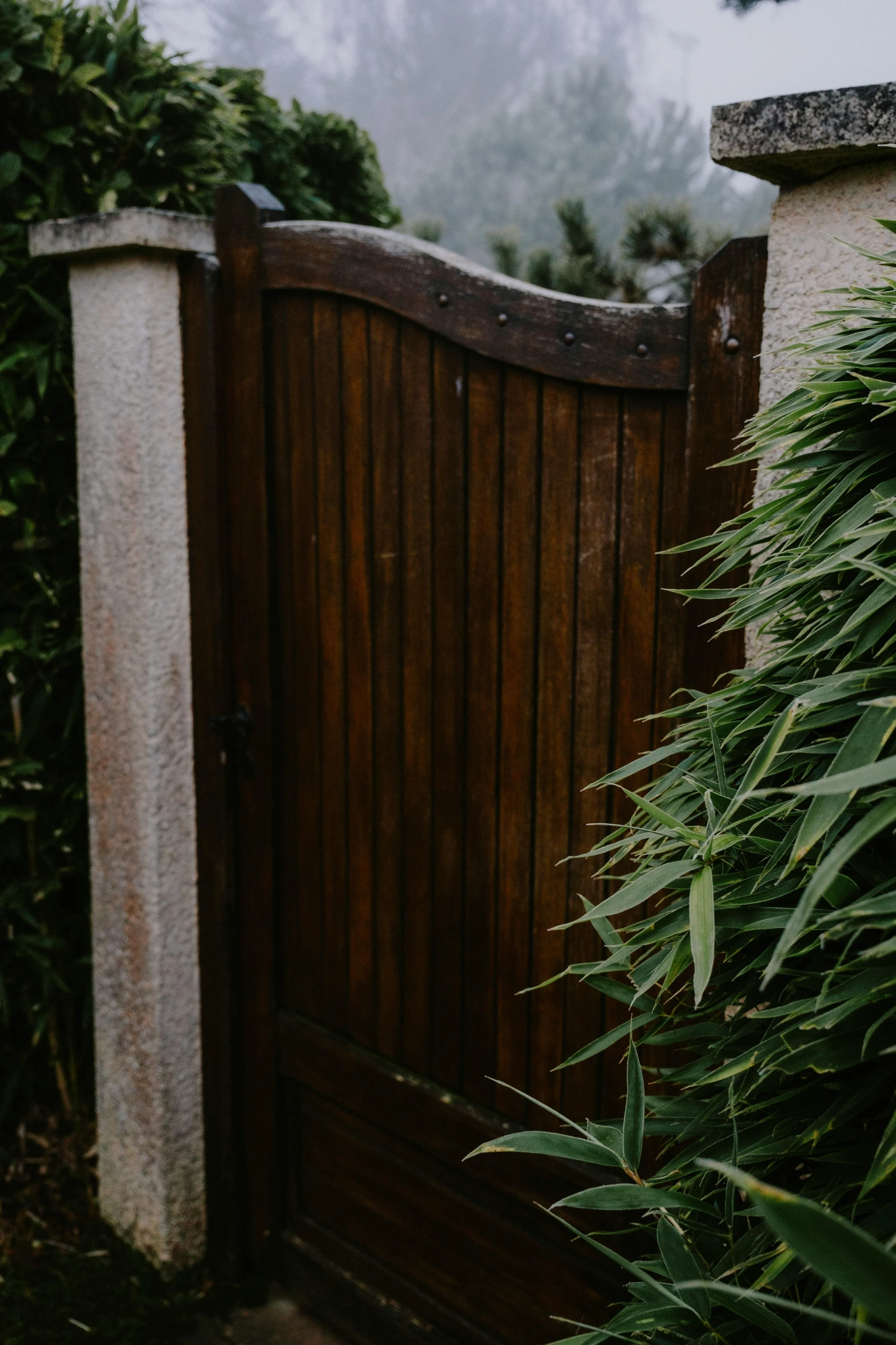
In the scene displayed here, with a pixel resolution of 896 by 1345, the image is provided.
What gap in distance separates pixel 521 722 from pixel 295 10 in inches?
1156

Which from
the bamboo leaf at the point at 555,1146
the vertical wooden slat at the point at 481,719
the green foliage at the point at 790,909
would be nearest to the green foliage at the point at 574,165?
the vertical wooden slat at the point at 481,719

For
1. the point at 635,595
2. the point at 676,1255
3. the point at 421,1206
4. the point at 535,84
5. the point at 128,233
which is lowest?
the point at 421,1206

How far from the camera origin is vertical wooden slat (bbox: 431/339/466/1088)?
1.98 metres

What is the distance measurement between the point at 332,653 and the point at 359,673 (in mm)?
92

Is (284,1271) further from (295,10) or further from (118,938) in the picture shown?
(295,10)

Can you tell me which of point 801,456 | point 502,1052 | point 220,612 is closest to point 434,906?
point 502,1052

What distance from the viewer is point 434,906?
2127mm

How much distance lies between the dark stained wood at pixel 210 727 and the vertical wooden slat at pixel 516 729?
0.77m

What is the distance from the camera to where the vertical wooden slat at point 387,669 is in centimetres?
208

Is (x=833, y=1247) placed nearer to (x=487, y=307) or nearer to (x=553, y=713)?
(x=553, y=713)

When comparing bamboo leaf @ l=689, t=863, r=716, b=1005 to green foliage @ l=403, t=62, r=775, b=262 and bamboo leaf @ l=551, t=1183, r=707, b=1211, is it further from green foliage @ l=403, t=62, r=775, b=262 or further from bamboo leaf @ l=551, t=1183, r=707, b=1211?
green foliage @ l=403, t=62, r=775, b=262

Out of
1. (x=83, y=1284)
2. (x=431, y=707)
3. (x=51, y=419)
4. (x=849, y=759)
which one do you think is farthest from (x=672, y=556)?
(x=83, y=1284)

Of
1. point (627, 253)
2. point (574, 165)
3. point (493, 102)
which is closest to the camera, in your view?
point (627, 253)

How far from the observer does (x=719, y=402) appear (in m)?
1.61
